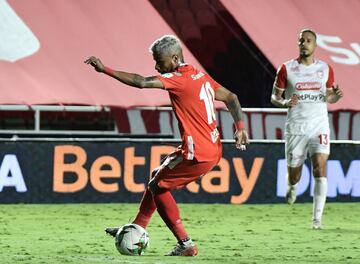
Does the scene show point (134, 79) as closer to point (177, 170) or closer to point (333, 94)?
point (177, 170)

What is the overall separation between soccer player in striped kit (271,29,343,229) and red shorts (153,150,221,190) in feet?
9.86

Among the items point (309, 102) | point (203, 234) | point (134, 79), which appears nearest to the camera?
point (134, 79)

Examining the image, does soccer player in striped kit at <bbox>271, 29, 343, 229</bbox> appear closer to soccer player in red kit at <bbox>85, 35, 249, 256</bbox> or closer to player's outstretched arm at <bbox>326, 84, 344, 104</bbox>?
player's outstretched arm at <bbox>326, 84, 344, 104</bbox>

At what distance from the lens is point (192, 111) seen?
9922mm

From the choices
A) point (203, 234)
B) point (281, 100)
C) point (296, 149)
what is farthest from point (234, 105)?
point (296, 149)

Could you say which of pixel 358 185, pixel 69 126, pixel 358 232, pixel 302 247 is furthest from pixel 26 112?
pixel 302 247

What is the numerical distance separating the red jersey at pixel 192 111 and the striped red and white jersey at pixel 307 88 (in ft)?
10.1

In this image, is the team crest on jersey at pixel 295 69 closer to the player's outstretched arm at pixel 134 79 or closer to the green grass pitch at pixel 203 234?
the green grass pitch at pixel 203 234

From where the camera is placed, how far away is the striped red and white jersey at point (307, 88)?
13.0m

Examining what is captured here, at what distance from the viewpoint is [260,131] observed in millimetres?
17875

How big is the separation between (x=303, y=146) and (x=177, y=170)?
3.36 metres

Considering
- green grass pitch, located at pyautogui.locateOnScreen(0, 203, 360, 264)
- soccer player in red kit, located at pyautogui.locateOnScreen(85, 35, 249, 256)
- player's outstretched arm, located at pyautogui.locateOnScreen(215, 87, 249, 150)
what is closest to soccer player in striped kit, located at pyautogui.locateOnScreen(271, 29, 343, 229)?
green grass pitch, located at pyautogui.locateOnScreen(0, 203, 360, 264)

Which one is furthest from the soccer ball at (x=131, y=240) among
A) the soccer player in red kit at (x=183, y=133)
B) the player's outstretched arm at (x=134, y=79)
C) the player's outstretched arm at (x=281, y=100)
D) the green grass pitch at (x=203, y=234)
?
the player's outstretched arm at (x=281, y=100)

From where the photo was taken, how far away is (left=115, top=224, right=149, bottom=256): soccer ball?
9914 mm
